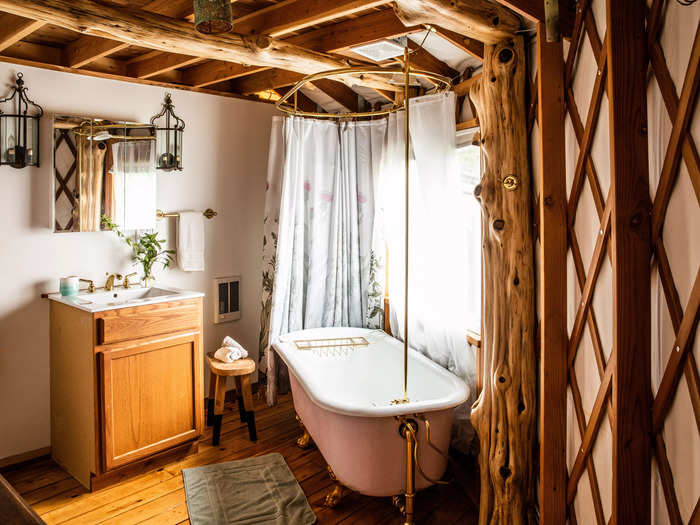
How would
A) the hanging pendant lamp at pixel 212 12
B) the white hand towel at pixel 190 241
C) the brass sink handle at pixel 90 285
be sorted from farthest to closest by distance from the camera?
the white hand towel at pixel 190 241, the brass sink handle at pixel 90 285, the hanging pendant lamp at pixel 212 12

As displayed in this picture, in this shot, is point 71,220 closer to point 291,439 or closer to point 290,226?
point 290,226

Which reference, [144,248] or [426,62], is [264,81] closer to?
[426,62]

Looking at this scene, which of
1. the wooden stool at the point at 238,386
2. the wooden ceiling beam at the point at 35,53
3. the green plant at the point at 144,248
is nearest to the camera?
the wooden ceiling beam at the point at 35,53

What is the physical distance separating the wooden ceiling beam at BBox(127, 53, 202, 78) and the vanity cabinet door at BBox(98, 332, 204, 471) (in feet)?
5.39

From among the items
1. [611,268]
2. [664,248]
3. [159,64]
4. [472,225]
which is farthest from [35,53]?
[664,248]

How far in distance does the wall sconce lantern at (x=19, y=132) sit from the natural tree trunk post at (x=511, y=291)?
2569 mm

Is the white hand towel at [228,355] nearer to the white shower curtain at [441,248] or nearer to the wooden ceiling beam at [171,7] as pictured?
the white shower curtain at [441,248]

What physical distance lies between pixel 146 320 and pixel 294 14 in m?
1.84

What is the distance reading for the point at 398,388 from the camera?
307cm

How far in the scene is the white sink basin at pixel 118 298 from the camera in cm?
286

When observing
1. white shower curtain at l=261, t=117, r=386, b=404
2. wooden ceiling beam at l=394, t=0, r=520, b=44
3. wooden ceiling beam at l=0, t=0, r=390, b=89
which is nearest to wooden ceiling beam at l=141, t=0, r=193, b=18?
wooden ceiling beam at l=0, t=0, r=390, b=89

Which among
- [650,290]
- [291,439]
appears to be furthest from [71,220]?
[650,290]

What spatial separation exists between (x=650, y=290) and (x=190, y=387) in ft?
8.46

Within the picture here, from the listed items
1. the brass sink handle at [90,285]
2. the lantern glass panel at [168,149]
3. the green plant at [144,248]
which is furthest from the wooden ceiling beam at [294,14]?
the brass sink handle at [90,285]
